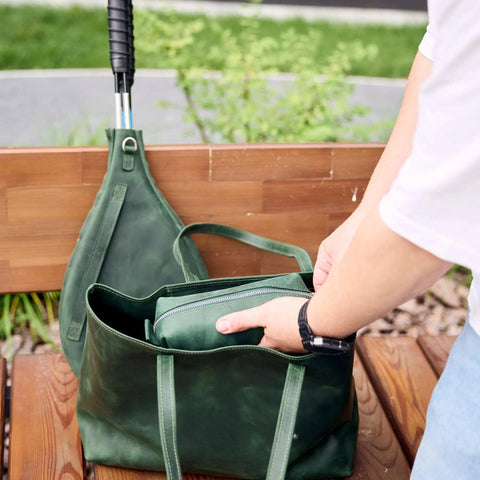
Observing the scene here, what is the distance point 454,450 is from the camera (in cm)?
95

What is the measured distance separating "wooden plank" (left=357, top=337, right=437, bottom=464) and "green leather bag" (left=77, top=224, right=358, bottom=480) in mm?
169

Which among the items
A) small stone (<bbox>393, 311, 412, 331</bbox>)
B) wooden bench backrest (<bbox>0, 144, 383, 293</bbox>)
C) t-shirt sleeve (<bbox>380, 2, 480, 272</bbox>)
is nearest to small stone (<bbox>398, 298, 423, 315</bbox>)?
small stone (<bbox>393, 311, 412, 331</bbox>)

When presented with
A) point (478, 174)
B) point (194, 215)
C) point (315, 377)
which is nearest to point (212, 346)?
point (315, 377)

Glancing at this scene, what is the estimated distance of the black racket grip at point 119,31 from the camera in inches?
55.8

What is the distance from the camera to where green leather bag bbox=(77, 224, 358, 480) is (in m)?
1.15

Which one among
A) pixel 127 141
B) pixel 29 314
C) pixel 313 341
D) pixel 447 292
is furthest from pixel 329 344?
pixel 447 292

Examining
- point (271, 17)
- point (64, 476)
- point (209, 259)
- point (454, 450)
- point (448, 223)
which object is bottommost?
point (64, 476)

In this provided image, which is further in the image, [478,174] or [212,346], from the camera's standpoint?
[212,346]

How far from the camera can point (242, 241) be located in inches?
60.4

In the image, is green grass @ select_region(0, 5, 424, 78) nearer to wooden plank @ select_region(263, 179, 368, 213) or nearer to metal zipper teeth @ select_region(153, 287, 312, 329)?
wooden plank @ select_region(263, 179, 368, 213)

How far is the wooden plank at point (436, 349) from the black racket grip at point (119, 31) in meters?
0.99

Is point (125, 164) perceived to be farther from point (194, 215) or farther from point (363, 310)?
point (363, 310)

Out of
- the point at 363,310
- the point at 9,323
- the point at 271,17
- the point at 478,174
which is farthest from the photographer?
the point at 271,17

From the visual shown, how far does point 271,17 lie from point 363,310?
5.17 metres
